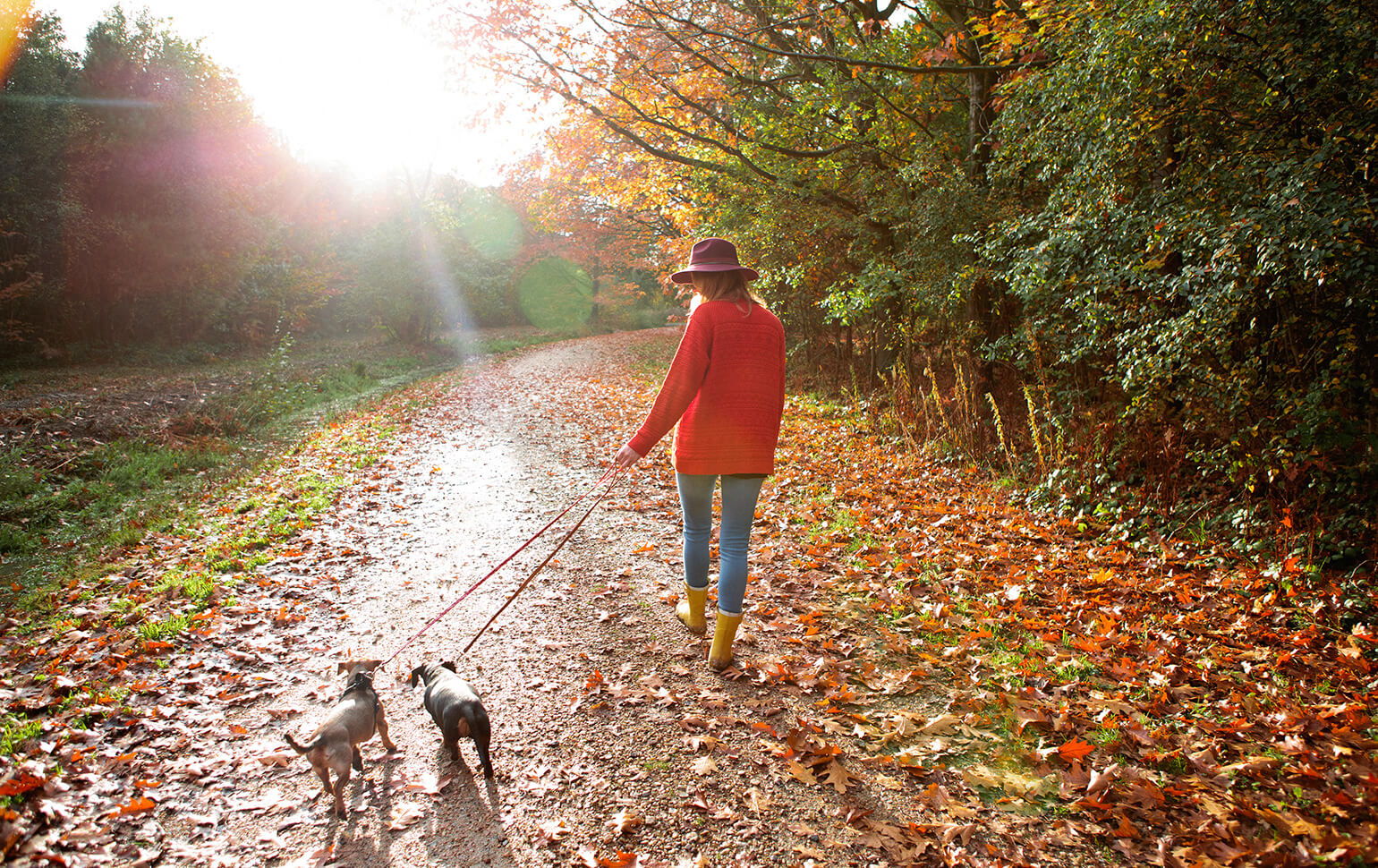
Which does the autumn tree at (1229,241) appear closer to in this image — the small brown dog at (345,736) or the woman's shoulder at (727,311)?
the woman's shoulder at (727,311)

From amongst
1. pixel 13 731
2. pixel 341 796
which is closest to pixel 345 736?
pixel 341 796

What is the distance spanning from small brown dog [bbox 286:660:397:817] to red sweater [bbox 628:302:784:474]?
1739 mm

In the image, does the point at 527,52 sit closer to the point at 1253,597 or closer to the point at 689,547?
the point at 689,547

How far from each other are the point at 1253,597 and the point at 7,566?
918cm

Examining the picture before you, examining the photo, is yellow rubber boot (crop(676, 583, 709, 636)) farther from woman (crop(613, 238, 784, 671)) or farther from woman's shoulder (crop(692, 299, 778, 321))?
woman's shoulder (crop(692, 299, 778, 321))

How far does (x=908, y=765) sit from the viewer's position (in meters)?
3.04

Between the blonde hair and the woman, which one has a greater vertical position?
the blonde hair

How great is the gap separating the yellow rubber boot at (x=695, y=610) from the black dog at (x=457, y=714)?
1468 millimetres

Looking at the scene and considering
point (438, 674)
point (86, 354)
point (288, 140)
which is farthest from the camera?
point (288, 140)

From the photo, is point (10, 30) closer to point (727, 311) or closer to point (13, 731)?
point (13, 731)

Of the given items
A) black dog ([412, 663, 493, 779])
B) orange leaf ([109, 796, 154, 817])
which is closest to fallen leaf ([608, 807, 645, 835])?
black dog ([412, 663, 493, 779])

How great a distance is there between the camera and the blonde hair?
12.0 ft

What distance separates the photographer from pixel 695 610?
4227mm

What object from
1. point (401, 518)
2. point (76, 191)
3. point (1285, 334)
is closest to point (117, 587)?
point (401, 518)
